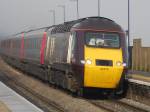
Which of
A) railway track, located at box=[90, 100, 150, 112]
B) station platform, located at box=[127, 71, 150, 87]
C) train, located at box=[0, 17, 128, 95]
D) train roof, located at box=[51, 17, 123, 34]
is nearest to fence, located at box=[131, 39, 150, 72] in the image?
station platform, located at box=[127, 71, 150, 87]

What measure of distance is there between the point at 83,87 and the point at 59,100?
163cm

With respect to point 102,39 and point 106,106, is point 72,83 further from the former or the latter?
point 106,106

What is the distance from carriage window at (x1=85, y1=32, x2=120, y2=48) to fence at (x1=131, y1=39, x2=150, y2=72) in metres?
20.2

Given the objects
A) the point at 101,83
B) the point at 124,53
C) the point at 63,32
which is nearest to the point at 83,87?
the point at 101,83

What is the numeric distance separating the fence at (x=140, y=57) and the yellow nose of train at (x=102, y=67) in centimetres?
2083

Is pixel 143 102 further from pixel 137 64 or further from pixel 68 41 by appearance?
pixel 137 64

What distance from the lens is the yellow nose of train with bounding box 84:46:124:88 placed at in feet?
69.6

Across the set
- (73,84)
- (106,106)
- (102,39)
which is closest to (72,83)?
(73,84)

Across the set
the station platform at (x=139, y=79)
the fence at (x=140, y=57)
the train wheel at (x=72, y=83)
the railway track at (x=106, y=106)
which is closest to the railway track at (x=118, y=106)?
the railway track at (x=106, y=106)

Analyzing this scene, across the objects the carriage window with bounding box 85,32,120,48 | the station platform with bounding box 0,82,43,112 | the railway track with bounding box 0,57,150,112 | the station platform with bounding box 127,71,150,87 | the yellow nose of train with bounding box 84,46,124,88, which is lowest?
the railway track with bounding box 0,57,150,112

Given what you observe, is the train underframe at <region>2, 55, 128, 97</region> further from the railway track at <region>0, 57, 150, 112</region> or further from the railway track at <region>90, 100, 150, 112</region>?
the railway track at <region>90, 100, 150, 112</region>

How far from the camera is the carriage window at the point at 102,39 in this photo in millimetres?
21969

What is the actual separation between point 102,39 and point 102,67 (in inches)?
56.3

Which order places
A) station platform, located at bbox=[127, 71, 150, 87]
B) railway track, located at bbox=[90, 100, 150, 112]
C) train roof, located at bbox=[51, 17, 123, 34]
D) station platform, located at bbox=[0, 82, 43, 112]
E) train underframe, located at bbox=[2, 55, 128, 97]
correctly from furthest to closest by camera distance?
1. train roof, located at bbox=[51, 17, 123, 34]
2. train underframe, located at bbox=[2, 55, 128, 97]
3. station platform, located at bbox=[127, 71, 150, 87]
4. railway track, located at bbox=[90, 100, 150, 112]
5. station platform, located at bbox=[0, 82, 43, 112]
